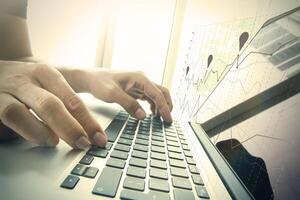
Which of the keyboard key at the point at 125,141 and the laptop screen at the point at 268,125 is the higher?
the laptop screen at the point at 268,125

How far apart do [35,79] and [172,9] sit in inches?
44.6

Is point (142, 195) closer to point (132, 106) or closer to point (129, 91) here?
point (132, 106)

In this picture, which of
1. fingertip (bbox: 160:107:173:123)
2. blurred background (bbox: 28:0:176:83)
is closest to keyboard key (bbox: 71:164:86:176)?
fingertip (bbox: 160:107:173:123)

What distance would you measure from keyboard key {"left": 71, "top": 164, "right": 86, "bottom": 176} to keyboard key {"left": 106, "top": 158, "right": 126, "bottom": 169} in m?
0.04

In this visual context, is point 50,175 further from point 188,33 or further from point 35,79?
point 188,33

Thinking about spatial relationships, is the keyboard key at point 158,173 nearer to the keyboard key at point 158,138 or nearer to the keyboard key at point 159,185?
the keyboard key at point 159,185

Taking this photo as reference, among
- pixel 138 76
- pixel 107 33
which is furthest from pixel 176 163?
pixel 107 33

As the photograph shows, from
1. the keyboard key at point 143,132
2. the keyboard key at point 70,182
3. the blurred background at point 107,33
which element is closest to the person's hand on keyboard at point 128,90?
the keyboard key at point 143,132

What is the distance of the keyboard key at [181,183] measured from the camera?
342mm

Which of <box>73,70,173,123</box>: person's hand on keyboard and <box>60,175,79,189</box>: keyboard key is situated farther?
<box>73,70,173,123</box>: person's hand on keyboard

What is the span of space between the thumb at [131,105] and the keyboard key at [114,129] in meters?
0.07

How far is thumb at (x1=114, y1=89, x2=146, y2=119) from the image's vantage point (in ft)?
2.32

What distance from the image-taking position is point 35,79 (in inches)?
17.8

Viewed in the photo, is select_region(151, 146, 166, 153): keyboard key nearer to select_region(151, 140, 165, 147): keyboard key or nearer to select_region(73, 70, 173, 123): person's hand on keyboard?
select_region(151, 140, 165, 147): keyboard key
